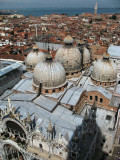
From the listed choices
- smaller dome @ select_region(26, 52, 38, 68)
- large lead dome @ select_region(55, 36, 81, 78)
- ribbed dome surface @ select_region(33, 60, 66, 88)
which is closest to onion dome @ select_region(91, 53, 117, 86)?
large lead dome @ select_region(55, 36, 81, 78)

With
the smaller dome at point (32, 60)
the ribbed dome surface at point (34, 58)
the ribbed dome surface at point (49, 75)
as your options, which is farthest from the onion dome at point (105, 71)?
the smaller dome at point (32, 60)

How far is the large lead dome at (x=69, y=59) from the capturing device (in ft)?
116

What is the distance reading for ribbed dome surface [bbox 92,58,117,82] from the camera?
33.7 m

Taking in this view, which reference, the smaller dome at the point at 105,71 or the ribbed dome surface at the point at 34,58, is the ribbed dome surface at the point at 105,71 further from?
the ribbed dome surface at the point at 34,58

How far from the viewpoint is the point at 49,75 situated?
97.4 ft

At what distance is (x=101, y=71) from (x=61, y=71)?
8651 mm

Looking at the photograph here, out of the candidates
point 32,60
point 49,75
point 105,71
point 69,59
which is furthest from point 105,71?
point 32,60

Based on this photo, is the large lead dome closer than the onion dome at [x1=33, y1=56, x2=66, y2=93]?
No

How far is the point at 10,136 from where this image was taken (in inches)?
1057

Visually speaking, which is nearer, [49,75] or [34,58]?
[49,75]

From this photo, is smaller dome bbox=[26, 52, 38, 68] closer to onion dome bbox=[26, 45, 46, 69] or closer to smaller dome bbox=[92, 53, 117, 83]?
onion dome bbox=[26, 45, 46, 69]

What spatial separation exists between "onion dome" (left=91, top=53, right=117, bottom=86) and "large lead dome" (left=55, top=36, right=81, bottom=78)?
4.33 meters

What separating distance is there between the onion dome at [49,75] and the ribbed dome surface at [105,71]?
816cm

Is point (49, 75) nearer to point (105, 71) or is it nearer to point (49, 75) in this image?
point (49, 75)
